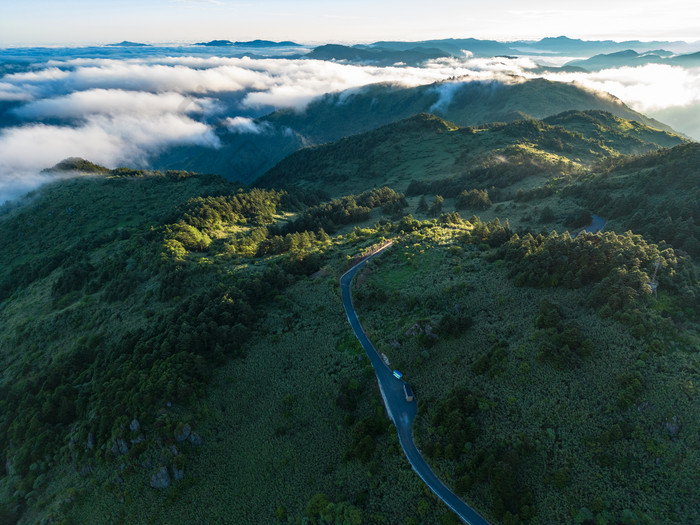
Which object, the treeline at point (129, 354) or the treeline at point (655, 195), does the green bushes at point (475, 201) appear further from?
the treeline at point (129, 354)

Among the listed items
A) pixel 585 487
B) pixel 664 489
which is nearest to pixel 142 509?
pixel 585 487

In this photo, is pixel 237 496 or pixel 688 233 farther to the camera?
pixel 688 233

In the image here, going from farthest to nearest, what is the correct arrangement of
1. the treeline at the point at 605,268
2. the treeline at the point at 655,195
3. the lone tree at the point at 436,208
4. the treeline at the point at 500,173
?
the treeline at the point at 500,173 < the lone tree at the point at 436,208 < the treeline at the point at 655,195 < the treeline at the point at 605,268

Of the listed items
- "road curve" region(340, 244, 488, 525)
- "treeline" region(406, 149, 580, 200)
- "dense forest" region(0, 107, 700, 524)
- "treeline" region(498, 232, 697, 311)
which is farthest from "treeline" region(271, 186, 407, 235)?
"treeline" region(498, 232, 697, 311)

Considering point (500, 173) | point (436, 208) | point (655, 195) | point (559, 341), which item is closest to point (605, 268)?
point (559, 341)

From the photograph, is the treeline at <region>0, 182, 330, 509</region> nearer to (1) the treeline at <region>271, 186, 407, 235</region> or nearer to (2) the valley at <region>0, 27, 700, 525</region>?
(2) the valley at <region>0, 27, 700, 525</region>

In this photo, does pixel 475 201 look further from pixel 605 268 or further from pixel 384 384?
→ pixel 384 384

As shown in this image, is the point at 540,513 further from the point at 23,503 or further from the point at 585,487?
the point at 23,503

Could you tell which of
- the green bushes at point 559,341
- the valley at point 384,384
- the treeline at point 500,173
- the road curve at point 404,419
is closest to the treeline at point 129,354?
the valley at point 384,384

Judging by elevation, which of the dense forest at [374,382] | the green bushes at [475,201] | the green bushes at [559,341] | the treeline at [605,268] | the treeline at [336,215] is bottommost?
the treeline at [336,215]
